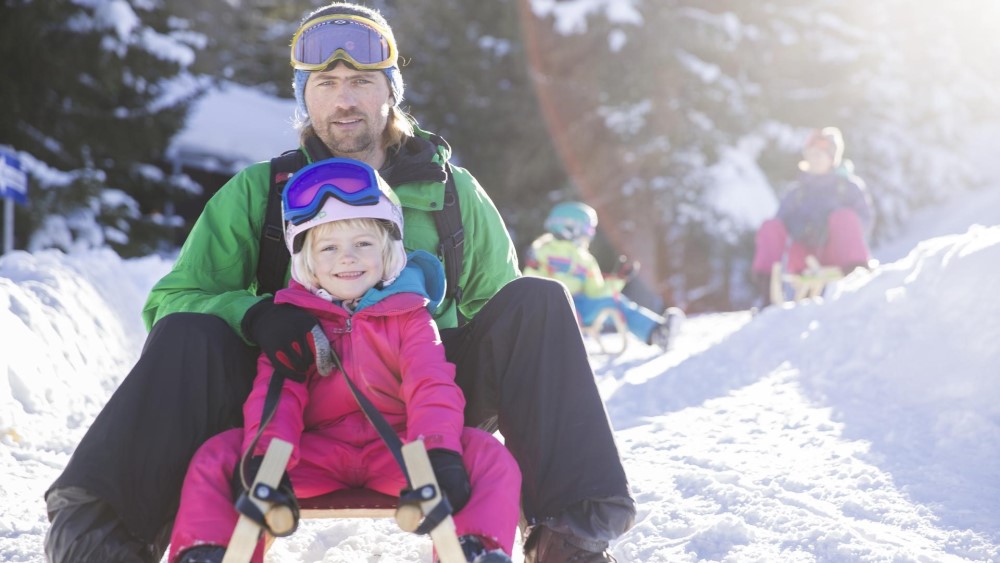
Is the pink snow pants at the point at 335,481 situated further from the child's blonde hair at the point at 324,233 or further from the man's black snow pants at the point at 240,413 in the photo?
the child's blonde hair at the point at 324,233

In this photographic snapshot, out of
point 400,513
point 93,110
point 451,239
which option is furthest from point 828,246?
point 93,110

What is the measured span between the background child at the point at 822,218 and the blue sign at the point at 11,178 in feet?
21.2

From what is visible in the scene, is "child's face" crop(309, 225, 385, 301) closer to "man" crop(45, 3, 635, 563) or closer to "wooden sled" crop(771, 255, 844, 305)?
"man" crop(45, 3, 635, 563)

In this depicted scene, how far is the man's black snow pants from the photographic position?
193 cm

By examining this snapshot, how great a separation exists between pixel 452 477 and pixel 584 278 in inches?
259

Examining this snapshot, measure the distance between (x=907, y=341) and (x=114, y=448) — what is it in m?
4.26

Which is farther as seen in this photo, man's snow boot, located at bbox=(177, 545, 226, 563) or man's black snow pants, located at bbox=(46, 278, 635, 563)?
man's black snow pants, located at bbox=(46, 278, 635, 563)

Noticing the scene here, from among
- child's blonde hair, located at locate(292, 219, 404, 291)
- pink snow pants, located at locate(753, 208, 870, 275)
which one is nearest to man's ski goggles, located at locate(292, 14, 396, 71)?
child's blonde hair, located at locate(292, 219, 404, 291)

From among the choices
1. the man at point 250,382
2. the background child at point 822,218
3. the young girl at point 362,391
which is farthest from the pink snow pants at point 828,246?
the young girl at point 362,391

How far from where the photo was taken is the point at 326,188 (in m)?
2.37

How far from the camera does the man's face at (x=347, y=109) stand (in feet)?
9.47

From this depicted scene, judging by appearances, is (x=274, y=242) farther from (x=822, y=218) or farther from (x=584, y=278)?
(x=822, y=218)


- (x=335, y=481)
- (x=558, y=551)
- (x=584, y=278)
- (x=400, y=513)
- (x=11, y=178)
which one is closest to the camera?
(x=400, y=513)

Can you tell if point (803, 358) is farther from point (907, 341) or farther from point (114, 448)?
point (114, 448)
